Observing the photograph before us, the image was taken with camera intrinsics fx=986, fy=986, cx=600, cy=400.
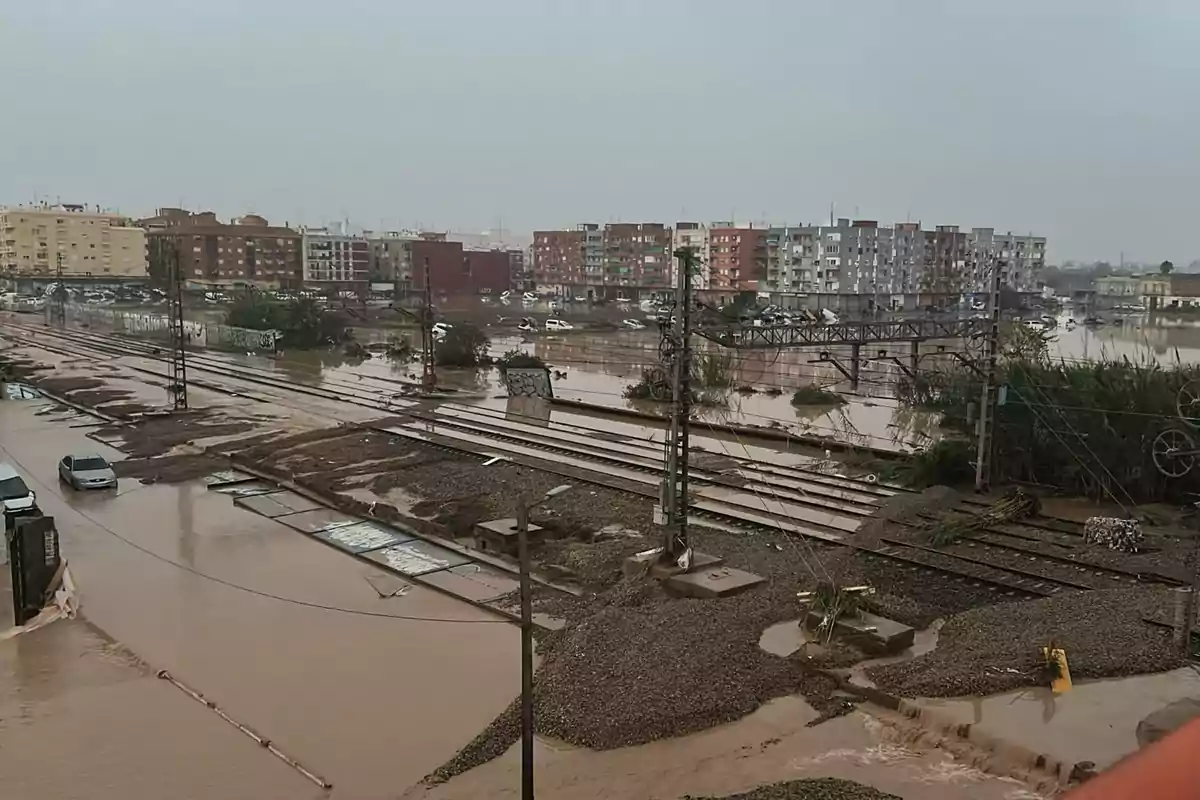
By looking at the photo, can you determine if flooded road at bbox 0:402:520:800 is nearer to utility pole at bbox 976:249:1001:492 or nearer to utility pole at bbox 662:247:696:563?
utility pole at bbox 662:247:696:563

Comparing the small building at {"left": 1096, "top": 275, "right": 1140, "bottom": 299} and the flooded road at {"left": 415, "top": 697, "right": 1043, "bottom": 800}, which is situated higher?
the small building at {"left": 1096, "top": 275, "right": 1140, "bottom": 299}

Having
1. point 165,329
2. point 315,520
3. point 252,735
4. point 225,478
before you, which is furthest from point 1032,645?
point 165,329

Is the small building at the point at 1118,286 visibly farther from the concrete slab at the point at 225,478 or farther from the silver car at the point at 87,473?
the silver car at the point at 87,473

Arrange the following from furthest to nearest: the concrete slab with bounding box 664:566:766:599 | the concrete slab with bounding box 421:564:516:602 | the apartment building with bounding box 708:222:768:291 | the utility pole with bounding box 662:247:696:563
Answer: the apartment building with bounding box 708:222:768:291, the concrete slab with bounding box 421:564:516:602, the concrete slab with bounding box 664:566:766:599, the utility pole with bounding box 662:247:696:563

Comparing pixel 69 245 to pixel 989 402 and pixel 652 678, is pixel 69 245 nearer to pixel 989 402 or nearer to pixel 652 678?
pixel 989 402

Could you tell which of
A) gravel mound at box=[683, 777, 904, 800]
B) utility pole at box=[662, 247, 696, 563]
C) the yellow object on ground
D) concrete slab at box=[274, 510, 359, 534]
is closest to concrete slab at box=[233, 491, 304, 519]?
concrete slab at box=[274, 510, 359, 534]

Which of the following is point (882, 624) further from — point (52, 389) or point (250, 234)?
point (250, 234)
